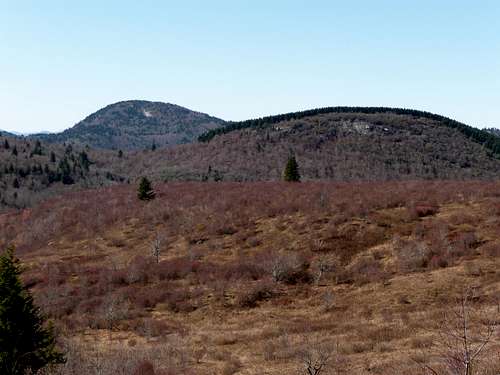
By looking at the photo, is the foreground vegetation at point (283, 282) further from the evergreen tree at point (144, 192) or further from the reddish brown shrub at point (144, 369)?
the evergreen tree at point (144, 192)

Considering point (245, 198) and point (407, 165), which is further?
point (407, 165)

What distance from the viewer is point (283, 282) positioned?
24328 millimetres

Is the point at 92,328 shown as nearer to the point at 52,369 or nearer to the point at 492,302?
the point at 52,369

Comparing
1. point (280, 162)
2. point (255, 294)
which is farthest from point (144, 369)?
point (280, 162)

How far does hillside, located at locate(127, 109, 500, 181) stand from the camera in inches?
5930

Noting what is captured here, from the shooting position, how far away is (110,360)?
14.4 m

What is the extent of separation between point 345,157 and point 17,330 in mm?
169593

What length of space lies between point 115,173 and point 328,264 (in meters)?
169

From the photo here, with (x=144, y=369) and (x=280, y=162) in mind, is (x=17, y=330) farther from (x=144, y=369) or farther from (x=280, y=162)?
(x=280, y=162)

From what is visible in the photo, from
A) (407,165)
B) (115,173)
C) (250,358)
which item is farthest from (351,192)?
(115,173)

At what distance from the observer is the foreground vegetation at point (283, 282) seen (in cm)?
1395

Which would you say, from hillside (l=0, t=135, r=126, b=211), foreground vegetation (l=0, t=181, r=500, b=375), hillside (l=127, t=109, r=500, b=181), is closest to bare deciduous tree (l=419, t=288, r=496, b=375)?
foreground vegetation (l=0, t=181, r=500, b=375)

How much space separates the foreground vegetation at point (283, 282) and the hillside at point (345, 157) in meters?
98.0

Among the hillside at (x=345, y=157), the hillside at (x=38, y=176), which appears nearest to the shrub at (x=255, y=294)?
the hillside at (x=345, y=157)
